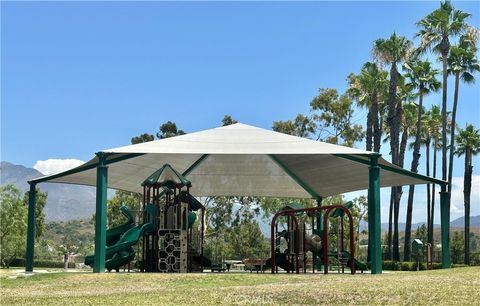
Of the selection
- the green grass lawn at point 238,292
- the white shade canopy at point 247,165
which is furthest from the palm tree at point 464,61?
the green grass lawn at point 238,292

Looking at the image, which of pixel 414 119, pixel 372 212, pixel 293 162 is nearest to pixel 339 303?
pixel 372 212

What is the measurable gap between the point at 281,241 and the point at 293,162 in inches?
146

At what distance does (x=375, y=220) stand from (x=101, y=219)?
759 cm

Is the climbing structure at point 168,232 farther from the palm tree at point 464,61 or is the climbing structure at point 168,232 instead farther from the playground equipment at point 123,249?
the palm tree at point 464,61

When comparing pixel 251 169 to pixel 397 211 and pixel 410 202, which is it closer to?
pixel 397 211

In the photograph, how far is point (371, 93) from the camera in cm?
4416

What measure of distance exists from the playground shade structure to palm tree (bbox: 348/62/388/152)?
13751mm

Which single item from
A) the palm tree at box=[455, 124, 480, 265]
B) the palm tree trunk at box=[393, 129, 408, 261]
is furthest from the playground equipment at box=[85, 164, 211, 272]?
the palm tree at box=[455, 124, 480, 265]

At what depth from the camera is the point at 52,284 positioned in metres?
15.6

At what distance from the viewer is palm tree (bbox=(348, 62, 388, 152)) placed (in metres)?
42.5

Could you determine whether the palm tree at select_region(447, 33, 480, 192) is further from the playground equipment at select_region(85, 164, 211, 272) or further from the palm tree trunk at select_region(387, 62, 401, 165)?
the playground equipment at select_region(85, 164, 211, 272)

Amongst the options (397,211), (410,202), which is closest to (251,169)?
(397,211)

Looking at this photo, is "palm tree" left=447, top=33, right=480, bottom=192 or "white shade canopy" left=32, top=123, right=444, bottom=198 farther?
"palm tree" left=447, top=33, right=480, bottom=192

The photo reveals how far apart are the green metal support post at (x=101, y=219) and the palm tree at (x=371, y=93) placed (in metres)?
25.8
